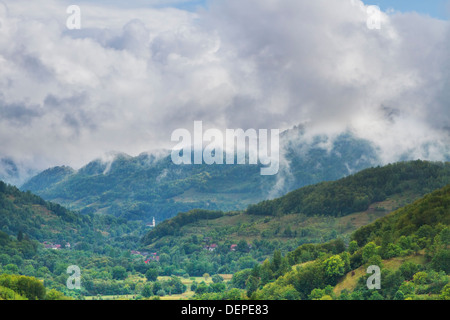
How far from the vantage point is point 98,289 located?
569ft

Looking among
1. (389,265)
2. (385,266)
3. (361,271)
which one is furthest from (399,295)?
(361,271)

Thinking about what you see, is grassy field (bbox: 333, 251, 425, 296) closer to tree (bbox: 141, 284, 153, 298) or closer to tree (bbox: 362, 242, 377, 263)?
tree (bbox: 362, 242, 377, 263)

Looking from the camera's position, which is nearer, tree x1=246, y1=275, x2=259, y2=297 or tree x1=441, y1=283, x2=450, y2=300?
tree x1=441, y1=283, x2=450, y2=300

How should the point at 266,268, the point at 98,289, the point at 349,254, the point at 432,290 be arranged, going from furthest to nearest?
1. the point at 98,289
2. the point at 266,268
3. the point at 349,254
4. the point at 432,290

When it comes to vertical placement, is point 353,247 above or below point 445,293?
above

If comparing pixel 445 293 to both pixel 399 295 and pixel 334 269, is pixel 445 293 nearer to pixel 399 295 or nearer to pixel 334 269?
pixel 399 295

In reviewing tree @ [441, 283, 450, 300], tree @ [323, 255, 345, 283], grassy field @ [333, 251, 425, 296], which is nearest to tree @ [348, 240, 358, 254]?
tree @ [323, 255, 345, 283]

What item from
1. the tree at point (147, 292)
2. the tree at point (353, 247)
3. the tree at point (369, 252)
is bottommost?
the tree at point (147, 292)

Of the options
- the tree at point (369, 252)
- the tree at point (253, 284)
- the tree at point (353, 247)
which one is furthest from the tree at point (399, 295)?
the tree at point (253, 284)

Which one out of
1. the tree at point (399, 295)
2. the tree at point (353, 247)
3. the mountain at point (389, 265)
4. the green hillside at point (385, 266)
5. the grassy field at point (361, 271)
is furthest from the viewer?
the tree at point (353, 247)

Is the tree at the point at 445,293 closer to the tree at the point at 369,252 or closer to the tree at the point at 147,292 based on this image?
the tree at the point at 369,252
